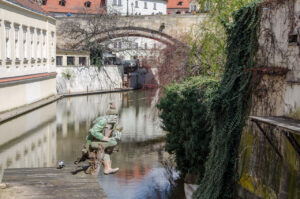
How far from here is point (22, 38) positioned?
2586 cm

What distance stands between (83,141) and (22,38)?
447 inches

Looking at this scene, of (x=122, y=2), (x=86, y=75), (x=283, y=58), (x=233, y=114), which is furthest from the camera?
(x=122, y=2)

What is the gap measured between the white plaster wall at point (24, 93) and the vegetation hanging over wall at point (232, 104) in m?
14.7

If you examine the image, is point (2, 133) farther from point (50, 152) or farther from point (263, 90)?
point (263, 90)

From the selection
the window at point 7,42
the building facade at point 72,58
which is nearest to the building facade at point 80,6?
the building facade at point 72,58

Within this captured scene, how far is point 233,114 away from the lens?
Answer: 26.6 ft

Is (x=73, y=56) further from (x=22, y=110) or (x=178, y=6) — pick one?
(x=178, y=6)

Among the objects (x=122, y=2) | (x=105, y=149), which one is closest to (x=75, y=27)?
(x=122, y=2)

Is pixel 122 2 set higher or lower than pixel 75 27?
higher

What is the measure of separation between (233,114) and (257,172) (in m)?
1.18

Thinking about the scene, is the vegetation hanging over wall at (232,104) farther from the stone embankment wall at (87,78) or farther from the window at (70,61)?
the window at (70,61)

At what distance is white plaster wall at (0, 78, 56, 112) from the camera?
21281 millimetres

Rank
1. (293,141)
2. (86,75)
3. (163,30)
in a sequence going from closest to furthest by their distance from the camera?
(293,141), (86,75), (163,30)

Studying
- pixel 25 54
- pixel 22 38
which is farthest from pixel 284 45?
pixel 25 54
